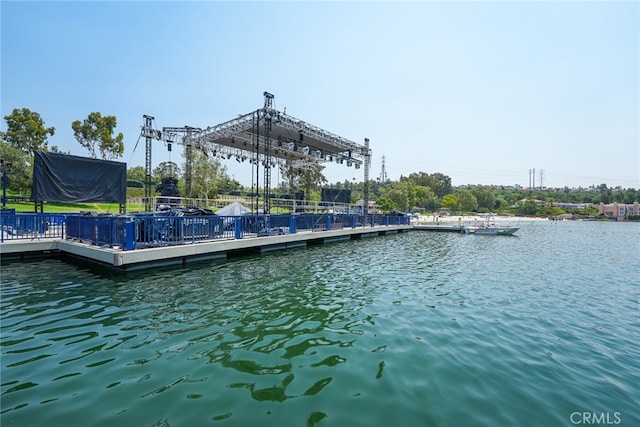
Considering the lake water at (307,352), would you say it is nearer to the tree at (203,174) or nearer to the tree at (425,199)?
the tree at (203,174)

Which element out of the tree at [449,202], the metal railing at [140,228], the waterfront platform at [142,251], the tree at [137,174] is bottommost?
the waterfront platform at [142,251]

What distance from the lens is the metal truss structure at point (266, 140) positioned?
637 inches

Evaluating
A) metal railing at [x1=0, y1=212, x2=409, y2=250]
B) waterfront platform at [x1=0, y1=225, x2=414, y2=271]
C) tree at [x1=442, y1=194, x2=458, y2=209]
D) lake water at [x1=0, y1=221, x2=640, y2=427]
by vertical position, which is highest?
tree at [x1=442, y1=194, x2=458, y2=209]

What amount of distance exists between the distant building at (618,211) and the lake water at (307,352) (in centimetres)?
12553

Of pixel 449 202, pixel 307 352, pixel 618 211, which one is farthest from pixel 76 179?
pixel 618 211

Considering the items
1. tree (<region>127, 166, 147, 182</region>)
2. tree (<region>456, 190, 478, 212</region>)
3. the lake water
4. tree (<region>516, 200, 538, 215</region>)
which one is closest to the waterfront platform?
the lake water

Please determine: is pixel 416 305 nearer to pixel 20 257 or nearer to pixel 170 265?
pixel 170 265

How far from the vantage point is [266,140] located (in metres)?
15.2

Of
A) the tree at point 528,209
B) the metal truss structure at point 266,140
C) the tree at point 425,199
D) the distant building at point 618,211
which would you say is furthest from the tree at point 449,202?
the metal truss structure at point 266,140

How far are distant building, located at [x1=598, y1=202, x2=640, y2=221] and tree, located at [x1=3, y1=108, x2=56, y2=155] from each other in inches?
5554

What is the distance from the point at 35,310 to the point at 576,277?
14.4 meters

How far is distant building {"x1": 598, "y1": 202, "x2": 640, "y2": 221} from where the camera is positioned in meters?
98.4

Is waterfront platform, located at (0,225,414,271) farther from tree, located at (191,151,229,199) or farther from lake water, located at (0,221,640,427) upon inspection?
tree, located at (191,151,229,199)

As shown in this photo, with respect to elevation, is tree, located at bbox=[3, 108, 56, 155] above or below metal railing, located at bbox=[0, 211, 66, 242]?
above
